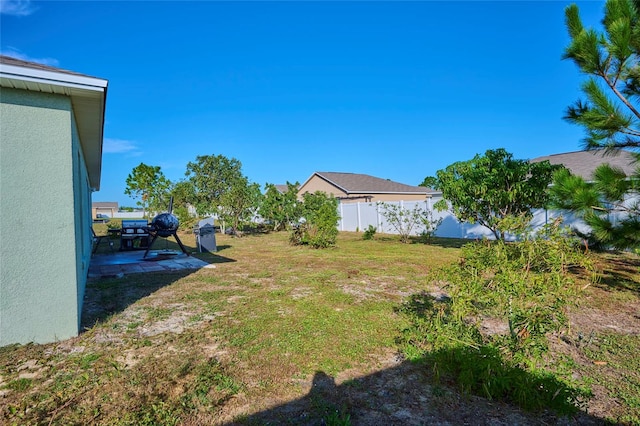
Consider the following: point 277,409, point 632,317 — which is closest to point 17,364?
point 277,409

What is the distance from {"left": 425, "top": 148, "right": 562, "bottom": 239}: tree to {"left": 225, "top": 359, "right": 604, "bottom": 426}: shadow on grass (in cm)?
684

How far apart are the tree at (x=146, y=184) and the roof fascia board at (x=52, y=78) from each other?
29426 mm

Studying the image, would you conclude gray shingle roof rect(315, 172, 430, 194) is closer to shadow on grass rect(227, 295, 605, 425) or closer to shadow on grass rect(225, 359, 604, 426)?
shadow on grass rect(227, 295, 605, 425)

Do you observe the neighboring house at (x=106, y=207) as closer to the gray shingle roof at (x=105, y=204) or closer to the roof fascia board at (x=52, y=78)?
the gray shingle roof at (x=105, y=204)

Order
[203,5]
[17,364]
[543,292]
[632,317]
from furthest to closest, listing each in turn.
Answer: [203,5] → [632,317] → [17,364] → [543,292]

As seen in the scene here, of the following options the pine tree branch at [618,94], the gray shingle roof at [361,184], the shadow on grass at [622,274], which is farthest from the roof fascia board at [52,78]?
the gray shingle roof at [361,184]

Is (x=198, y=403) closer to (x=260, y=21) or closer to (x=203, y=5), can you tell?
(x=203, y=5)

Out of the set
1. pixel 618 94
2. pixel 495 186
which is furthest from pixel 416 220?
pixel 618 94

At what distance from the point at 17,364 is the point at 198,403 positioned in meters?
1.93

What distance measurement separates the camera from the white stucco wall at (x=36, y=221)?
3.29 meters

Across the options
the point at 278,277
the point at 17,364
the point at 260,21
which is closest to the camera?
the point at 17,364

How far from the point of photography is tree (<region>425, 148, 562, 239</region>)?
8703mm

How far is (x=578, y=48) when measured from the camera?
18.0 ft

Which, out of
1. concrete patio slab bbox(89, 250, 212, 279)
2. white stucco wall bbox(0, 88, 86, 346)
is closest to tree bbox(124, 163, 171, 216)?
concrete patio slab bbox(89, 250, 212, 279)
